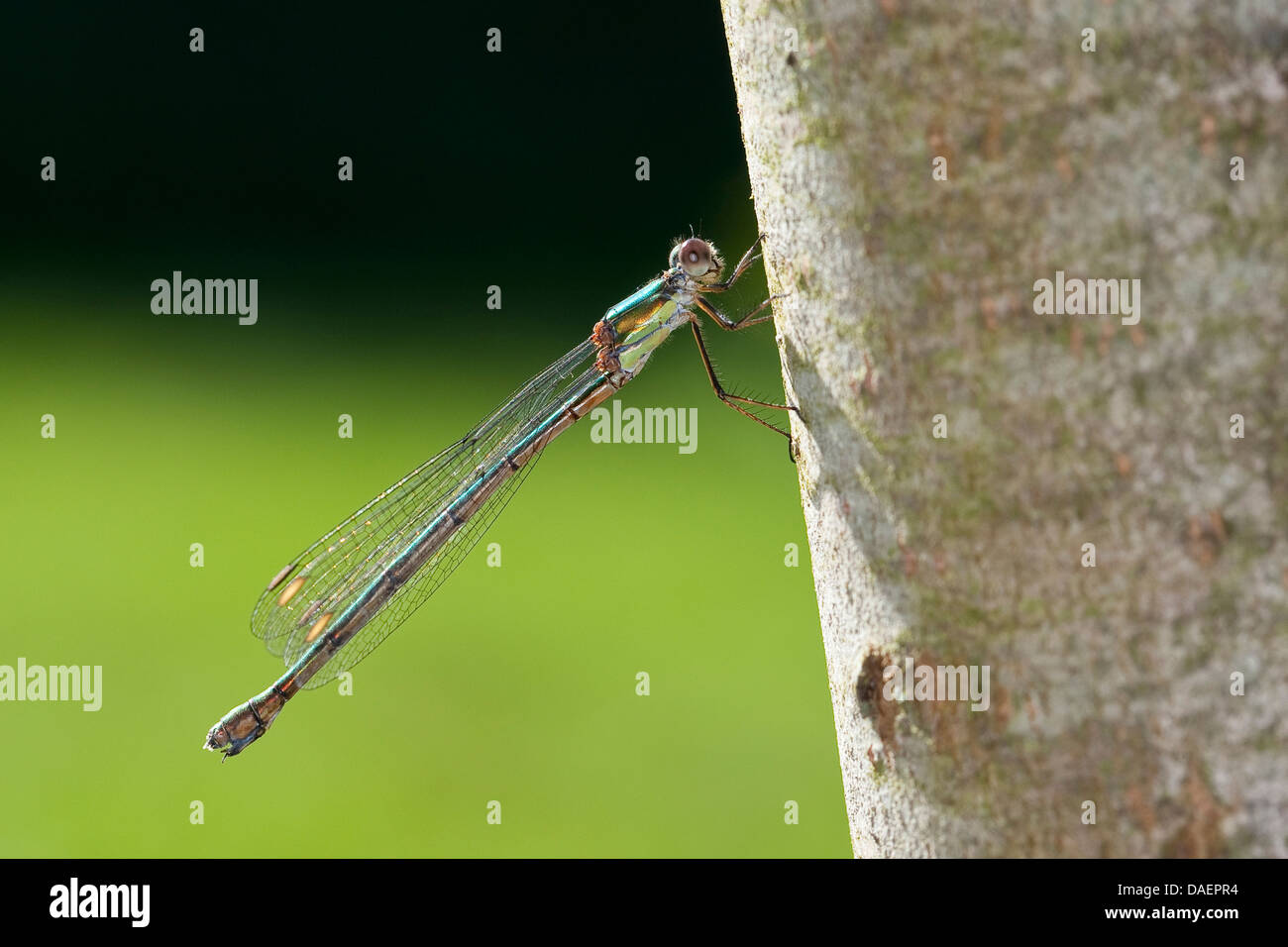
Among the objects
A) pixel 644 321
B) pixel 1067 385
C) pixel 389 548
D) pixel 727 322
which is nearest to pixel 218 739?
pixel 389 548

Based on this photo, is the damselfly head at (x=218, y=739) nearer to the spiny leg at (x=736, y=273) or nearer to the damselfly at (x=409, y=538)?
the damselfly at (x=409, y=538)

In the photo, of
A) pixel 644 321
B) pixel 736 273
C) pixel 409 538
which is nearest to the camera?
pixel 736 273

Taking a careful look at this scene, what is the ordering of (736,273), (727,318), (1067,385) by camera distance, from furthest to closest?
(727,318), (736,273), (1067,385)

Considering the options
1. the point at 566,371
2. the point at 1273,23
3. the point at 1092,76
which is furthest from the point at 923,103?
the point at 566,371

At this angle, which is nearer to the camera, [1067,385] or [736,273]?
[1067,385]

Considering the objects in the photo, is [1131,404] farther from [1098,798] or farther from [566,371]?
[566,371]

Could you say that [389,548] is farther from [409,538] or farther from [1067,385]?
[1067,385]
